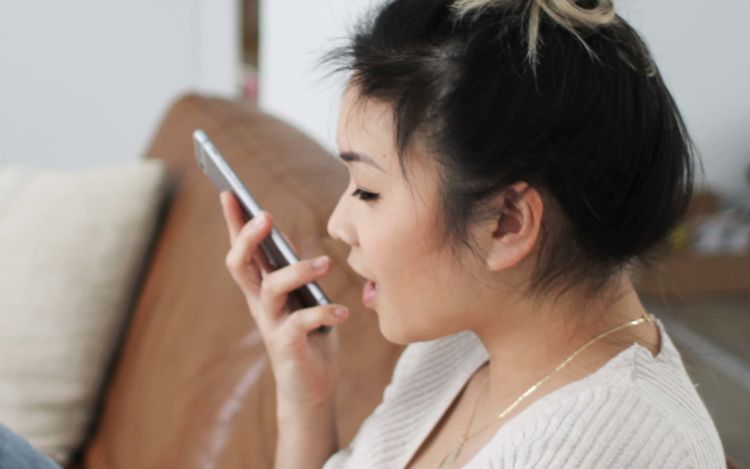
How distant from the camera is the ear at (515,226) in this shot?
2.31ft

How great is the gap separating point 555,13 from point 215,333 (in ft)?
2.50

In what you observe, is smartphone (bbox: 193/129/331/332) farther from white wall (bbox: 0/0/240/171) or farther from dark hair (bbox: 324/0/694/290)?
white wall (bbox: 0/0/240/171)

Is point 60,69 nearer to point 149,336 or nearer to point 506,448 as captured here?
point 149,336

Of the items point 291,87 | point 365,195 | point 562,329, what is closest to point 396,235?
point 365,195

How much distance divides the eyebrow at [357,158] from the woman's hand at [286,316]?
16 centimetres

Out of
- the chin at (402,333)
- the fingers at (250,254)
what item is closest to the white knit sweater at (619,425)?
the chin at (402,333)

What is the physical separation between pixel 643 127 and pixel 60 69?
2.73 meters

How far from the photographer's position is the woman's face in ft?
2.46

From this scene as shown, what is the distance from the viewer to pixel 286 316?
995 mm

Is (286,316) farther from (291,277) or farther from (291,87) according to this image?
(291,87)

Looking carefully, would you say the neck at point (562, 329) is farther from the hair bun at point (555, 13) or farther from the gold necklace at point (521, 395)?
the hair bun at point (555, 13)

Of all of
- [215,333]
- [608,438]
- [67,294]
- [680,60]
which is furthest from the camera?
[680,60]

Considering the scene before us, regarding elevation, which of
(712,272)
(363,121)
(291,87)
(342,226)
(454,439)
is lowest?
(712,272)

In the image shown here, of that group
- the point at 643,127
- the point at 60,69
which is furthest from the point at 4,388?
the point at 60,69
